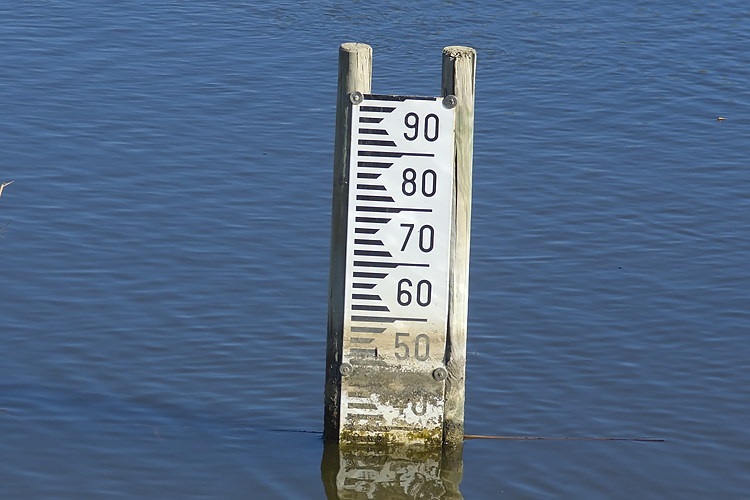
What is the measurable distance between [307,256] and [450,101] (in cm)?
312

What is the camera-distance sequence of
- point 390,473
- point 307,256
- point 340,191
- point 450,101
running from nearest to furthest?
point 450,101 < point 340,191 < point 390,473 < point 307,256

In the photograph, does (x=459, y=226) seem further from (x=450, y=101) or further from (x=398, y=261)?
(x=450, y=101)

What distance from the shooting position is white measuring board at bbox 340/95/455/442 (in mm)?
5074

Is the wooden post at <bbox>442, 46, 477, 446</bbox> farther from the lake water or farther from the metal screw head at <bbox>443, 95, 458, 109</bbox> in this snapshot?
the lake water

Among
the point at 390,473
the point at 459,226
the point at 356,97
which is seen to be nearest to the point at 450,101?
the point at 356,97

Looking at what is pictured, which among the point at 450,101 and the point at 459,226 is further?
the point at 459,226

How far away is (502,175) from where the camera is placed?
9.48 meters

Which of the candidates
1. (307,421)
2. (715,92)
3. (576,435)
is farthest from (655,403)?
(715,92)

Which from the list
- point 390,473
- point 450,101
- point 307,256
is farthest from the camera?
point 307,256

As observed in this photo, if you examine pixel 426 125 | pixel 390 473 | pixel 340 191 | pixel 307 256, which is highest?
pixel 426 125

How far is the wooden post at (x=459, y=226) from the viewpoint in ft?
16.5

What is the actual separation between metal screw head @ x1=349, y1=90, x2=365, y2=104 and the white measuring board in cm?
2

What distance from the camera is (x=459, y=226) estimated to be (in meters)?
5.16

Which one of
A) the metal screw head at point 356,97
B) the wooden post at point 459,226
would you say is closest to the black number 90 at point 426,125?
the wooden post at point 459,226
